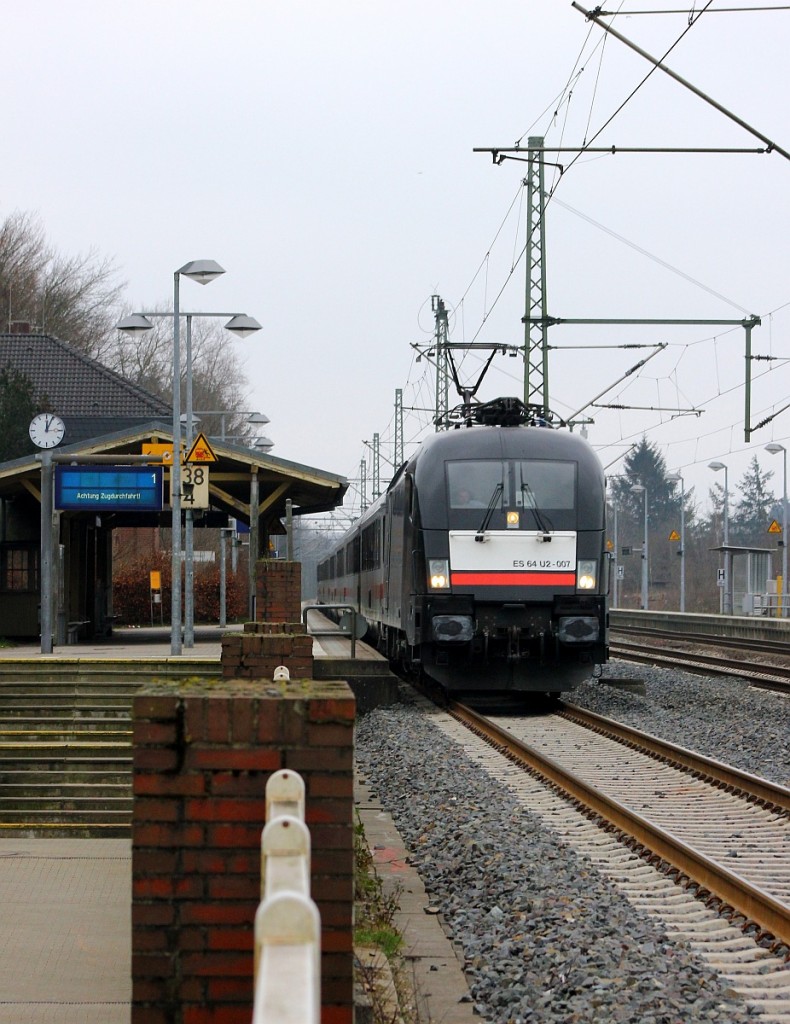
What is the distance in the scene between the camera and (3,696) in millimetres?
13016

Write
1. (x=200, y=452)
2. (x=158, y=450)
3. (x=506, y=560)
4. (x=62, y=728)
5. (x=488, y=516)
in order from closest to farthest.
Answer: (x=62, y=728) < (x=506, y=560) < (x=488, y=516) < (x=200, y=452) < (x=158, y=450)

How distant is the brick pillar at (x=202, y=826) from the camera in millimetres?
3627

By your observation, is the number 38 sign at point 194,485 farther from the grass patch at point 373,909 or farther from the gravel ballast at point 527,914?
the grass patch at point 373,909

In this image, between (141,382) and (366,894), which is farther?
(141,382)

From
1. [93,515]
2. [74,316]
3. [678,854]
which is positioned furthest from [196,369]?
[678,854]

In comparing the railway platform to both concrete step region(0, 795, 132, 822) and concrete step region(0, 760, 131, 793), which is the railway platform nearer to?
concrete step region(0, 795, 132, 822)

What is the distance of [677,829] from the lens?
9227mm

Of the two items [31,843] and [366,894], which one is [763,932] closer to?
[366,894]

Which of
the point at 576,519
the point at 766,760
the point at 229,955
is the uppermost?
the point at 576,519

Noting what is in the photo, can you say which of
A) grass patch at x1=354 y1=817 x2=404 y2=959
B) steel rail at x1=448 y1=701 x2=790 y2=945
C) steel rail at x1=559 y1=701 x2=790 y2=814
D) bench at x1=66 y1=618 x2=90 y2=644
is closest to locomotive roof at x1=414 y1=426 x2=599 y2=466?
steel rail at x1=559 y1=701 x2=790 y2=814

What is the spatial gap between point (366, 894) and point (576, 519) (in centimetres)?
1003

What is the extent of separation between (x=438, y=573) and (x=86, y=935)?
1066 centimetres

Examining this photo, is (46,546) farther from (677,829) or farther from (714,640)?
(714,640)

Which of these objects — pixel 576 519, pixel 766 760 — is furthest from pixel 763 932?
pixel 576 519
